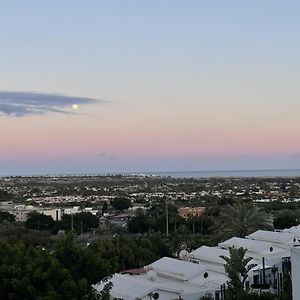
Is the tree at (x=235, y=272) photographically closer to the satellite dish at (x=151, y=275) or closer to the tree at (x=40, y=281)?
the satellite dish at (x=151, y=275)

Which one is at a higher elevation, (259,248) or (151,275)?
(259,248)

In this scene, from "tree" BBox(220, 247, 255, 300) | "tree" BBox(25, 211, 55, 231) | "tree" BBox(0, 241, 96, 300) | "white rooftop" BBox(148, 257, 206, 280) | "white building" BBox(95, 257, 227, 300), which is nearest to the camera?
"tree" BBox(0, 241, 96, 300)

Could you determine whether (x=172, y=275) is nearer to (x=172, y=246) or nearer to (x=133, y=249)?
(x=133, y=249)

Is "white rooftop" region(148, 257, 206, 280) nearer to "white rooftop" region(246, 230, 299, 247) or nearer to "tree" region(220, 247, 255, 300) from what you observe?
"tree" region(220, 247, 255, 300)

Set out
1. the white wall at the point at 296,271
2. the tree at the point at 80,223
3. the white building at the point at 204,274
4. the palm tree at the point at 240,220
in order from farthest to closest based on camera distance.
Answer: the tree at the point at 80,223 < the palm tree at the point at 240,220 < the white building at the point at 204,274 < the white wall at the point at 296,271

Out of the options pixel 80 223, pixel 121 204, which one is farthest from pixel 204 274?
pixel 121 204

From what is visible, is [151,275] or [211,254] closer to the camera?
[151,275]

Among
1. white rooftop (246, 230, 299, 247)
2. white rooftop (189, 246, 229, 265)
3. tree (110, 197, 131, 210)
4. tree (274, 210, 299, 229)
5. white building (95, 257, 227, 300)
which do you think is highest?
white rooftop (246, 230, 299, 247)

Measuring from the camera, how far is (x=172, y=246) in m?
34.7

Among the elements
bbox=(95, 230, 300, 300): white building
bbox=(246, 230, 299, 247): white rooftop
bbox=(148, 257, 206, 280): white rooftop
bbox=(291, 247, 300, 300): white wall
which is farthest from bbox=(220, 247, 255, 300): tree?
bbox=(246, 230, 299, 247): white rooftop

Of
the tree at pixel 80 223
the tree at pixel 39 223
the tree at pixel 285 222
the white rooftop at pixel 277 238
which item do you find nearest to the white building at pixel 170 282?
the white rooftop at pixel 277 238

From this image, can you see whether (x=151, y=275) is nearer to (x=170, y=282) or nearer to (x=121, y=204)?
(x=170, y=282)

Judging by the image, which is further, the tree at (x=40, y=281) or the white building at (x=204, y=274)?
the white building at (x=204, y=274)

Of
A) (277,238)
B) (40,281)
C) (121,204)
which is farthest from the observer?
(121,204)
